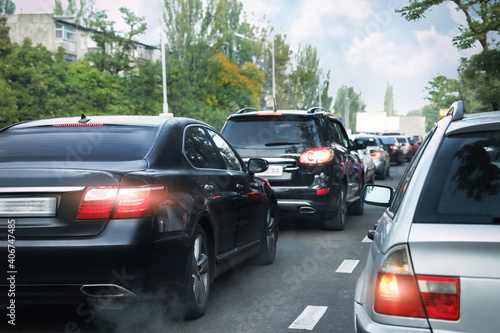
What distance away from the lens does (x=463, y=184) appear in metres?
2.77

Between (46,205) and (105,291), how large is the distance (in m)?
0.64

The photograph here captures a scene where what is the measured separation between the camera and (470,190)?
276 centimetres

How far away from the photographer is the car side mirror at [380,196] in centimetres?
435

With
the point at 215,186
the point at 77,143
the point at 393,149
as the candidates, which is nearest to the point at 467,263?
the point at 77,143

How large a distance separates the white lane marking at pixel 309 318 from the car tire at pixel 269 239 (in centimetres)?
180

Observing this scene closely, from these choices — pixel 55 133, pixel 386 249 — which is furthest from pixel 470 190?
pixel 55 133

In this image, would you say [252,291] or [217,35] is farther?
[217,35]

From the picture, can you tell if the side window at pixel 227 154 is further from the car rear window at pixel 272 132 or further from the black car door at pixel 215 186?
the car rear window at pixel 272 132

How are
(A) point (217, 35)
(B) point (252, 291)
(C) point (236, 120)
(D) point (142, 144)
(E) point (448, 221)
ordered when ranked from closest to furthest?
(E) point (448, 221) < (D) point (142, 144) < (B) point (252, 291) < (C) point (236, 120) < (A) point (217, 35)

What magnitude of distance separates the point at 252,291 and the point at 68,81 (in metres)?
44.2

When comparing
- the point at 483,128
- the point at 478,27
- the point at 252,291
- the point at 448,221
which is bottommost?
the point at 252,291

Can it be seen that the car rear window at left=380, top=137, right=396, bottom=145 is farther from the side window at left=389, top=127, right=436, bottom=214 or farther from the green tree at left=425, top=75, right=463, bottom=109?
the green tree at left=425, top=75, right=463, bottom=109

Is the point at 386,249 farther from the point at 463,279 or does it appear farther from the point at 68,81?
the point at 68,81

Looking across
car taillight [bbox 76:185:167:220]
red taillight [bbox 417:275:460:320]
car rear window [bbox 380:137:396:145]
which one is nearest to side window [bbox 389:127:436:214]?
red taillight [bbox 417:275:460:320]
